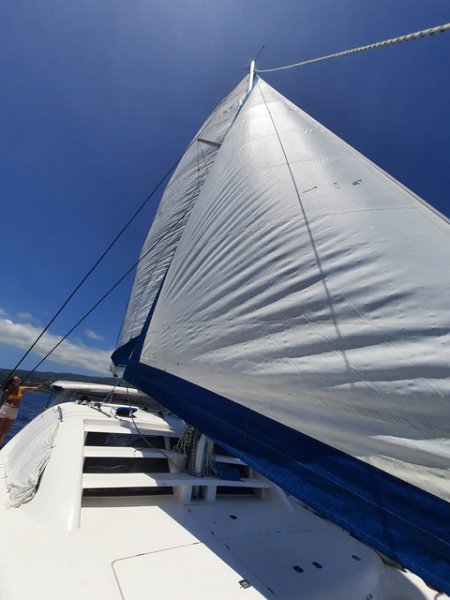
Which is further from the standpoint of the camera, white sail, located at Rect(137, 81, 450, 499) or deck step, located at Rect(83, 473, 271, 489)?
deck step, located at Rect(83, 473, 271, 489)

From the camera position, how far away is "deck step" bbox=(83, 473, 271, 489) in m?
2.09

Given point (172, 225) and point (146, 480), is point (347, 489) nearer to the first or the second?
point (146, 480)

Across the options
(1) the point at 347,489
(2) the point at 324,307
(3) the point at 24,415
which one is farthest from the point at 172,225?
(3) the point at 24,415

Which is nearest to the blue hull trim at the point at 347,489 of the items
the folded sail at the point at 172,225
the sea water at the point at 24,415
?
the folded sail at the point at 172,225

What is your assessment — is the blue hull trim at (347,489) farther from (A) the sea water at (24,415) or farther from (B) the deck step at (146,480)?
(A) the sea water at (24,415)

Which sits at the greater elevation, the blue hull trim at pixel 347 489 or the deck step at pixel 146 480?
the blue hull trim at pixel 347 489

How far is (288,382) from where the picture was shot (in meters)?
1.46

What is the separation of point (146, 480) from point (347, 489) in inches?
69.5

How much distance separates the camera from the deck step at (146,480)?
2.09m

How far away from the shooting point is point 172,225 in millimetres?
4223

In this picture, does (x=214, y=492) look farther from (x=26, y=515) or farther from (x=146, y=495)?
(x=26, y=515)

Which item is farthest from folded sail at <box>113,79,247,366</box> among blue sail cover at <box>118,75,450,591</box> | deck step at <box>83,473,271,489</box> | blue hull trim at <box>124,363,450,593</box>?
blue hull trim at <box>124,363,450,593</box>

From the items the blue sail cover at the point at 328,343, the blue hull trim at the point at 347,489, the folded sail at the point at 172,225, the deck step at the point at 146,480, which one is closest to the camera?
the blue hull trim at the point at 347,489

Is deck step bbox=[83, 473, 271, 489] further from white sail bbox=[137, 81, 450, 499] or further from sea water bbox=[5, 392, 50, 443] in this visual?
sea water bbox=[5, 392, 50, 443]
